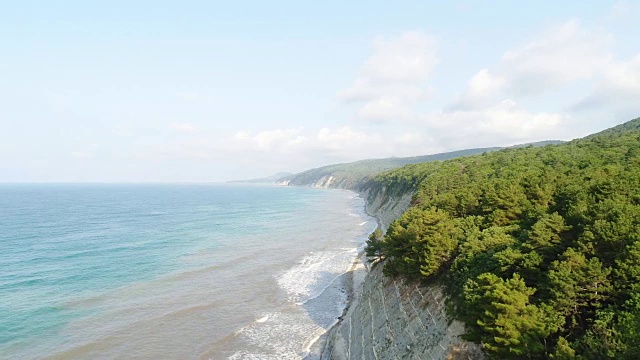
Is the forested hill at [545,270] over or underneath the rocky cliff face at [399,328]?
over

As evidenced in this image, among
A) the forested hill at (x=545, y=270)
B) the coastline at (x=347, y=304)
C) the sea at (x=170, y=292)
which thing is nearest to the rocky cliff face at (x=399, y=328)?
the coastline at (x=347, y=304)

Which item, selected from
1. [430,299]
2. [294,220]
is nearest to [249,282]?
[430,299]

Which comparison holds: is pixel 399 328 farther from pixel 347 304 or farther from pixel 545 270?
pixel 347 304

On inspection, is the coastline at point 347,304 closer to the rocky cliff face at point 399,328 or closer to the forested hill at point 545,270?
the rocky cliff face at point 399,328

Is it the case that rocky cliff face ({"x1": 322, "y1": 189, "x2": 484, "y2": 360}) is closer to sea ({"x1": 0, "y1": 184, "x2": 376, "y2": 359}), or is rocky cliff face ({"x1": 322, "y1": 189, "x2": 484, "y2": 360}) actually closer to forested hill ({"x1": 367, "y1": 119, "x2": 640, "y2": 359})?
forested hill ({"x1": 367, "y1": 119, "x2": 640, "y2": 359})

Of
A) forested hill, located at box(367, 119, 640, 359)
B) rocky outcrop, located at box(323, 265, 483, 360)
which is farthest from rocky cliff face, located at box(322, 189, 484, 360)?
forested hill, located at box(367, 119, 640, 359)

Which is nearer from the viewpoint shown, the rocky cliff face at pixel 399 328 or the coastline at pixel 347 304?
the rocky cliff face at pixel 399 328
